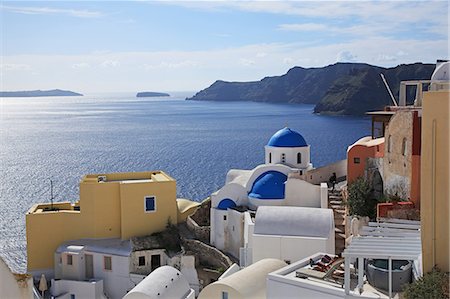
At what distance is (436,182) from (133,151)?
→ 68072mm

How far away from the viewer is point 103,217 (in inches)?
973

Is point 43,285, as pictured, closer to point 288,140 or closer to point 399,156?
point 288,140

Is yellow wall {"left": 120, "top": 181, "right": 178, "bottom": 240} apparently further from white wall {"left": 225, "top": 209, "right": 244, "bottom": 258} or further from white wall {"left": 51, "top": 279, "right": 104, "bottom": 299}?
white wall {"left": 225, "top": 209, "right": 244, "bottom": 258}

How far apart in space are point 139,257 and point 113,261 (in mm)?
1092

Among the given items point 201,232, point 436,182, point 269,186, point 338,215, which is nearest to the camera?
point 436,182

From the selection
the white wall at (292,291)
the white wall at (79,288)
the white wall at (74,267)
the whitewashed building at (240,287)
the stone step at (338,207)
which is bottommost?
the white wall at (79,288)

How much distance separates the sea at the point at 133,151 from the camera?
155 feet

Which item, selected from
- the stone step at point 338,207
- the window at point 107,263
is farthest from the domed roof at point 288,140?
the window at point 107,263

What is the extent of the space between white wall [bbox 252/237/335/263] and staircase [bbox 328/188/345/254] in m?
2.19

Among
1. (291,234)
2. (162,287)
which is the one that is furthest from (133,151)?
(162,287)

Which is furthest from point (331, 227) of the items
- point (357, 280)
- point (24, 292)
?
point (24, 292)

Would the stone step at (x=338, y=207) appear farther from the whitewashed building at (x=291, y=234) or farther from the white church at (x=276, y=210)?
the whitewashed building at (x=291, y=234)

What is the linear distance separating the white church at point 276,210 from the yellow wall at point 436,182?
795 cm

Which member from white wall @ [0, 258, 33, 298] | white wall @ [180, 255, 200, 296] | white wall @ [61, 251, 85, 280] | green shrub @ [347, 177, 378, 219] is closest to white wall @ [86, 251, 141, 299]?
white wall @ [61, 251, 85, 280]
